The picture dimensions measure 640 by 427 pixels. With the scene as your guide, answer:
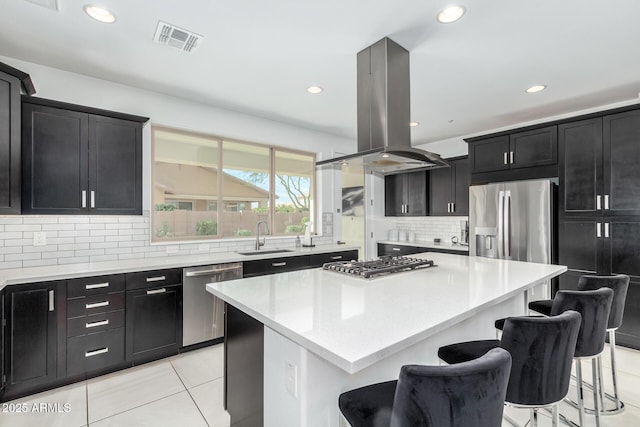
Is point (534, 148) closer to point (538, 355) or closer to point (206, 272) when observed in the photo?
point (538, 355)

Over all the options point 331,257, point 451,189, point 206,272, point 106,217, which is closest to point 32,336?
point 106,217

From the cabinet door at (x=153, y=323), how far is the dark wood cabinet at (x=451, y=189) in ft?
13.7

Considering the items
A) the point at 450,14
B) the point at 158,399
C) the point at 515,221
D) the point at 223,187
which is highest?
the point at 450,14

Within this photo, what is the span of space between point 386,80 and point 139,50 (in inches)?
80.3

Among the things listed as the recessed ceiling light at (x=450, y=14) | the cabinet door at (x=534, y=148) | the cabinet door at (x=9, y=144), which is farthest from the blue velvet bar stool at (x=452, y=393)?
the cabinet door at (x=534, y=148)

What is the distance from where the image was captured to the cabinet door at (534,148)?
3.63m

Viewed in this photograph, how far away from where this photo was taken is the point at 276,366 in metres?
1.40

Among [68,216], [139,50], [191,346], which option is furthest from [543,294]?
[68,216]

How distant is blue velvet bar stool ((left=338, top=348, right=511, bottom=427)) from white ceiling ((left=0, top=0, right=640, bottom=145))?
6.85ft

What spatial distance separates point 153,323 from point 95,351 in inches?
18.0

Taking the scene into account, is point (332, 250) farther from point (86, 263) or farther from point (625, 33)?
point (625, 33)

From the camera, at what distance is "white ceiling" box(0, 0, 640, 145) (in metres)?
2.03

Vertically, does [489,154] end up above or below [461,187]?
above

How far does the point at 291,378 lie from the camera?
1284 mm
